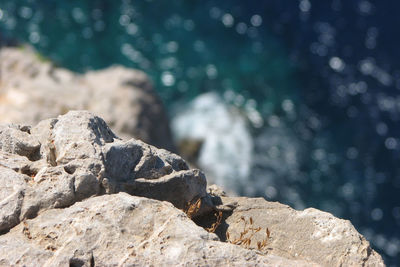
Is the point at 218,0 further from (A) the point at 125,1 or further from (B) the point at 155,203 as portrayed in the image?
(B) the point at 155,203

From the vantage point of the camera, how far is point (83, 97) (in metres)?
18.5

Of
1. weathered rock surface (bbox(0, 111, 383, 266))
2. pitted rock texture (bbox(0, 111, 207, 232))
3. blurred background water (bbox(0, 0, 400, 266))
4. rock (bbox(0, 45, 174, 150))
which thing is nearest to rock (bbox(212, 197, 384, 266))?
weathered rock surface (bbox(0, 111, 383, 266))

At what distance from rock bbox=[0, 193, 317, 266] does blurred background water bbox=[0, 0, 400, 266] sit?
18874 mm

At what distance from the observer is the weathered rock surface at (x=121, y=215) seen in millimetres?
6324

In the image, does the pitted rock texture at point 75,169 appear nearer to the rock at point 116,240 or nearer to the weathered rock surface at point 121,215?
the weathered rock surface at point 121,215

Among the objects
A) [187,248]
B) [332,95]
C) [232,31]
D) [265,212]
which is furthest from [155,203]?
[232,31]

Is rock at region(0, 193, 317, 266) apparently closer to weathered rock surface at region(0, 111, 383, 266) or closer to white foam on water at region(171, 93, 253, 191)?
weathered rock surface at region(0, 111, 383, 266)

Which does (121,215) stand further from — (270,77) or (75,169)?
(270,77)

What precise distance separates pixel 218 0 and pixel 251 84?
6387mm

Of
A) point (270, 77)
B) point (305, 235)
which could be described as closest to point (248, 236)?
point (305, 235)

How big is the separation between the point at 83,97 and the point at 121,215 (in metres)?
12.3

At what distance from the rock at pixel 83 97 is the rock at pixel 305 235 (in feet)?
30.0

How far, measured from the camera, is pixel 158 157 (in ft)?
26.8

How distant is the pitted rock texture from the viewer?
7012 millimetres
